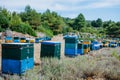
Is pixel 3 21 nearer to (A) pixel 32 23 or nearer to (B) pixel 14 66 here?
(A) pixel 32 23

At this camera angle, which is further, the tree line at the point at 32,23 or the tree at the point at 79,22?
the tree at the point at 79,22

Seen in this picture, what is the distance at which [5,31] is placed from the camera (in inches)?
1740

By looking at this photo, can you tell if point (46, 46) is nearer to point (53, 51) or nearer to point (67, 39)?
point (53, 51)

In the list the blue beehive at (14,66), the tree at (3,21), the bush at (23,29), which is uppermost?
the tree at (3,21)

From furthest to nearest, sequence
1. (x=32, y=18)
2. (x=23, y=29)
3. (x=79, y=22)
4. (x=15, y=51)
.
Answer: (x=79, y=22) < (x=32, y=18) < (x=23, y=29) < (x=15, y=51)

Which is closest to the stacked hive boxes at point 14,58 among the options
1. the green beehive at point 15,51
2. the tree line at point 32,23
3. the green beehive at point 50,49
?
the green beehive at point 15,51

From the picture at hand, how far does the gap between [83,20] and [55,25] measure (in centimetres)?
1477

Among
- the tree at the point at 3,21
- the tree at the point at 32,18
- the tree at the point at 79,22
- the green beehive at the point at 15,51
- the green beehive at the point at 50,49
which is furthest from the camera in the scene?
the tree at the point at 79,22

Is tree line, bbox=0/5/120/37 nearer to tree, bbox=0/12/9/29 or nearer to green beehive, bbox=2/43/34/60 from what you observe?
tree, bbox=0/12/9/29

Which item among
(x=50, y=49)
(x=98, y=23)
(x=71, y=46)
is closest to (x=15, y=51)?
(x=50, y=49)

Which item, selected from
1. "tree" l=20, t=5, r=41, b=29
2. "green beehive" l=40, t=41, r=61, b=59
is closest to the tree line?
"tree" l=20, t=5, r=41, b=29

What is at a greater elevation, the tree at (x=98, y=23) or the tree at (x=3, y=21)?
the tree at (x=98, y=23)

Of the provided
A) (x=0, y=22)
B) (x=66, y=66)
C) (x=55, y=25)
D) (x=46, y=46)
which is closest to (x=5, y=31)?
(x=0, y=22)

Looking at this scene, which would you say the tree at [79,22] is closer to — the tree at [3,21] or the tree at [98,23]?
the tree at [98,23]
